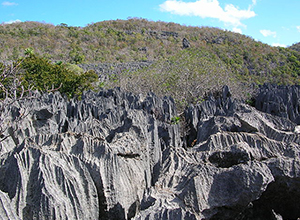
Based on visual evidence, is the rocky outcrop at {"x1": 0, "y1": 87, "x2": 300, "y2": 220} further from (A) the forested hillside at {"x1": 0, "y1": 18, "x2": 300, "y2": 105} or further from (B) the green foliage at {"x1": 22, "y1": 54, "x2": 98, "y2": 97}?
(A) the forested hillside at {"x1": 0, "y1": 18, "x2": 300, "y2": 105}

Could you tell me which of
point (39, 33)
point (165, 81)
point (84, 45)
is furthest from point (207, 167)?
point (39, 33)

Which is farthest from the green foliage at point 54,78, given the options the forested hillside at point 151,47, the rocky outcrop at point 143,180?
the rocky outcrop at point 143,180

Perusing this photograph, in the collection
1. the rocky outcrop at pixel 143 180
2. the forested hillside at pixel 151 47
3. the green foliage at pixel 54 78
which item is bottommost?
the rocky outcrop at pixel 143 180

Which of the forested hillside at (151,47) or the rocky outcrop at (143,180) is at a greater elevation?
the forested hillside at (151,47)

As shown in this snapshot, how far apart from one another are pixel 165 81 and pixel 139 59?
14.4 metres

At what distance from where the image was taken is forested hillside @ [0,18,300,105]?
806 inches

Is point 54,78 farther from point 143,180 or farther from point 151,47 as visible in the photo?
point 151,47

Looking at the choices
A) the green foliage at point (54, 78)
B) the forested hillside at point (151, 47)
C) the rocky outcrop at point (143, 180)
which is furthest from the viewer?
the forested hillside at point (151, 47)

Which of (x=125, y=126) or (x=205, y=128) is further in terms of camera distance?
(x=205, y=128)

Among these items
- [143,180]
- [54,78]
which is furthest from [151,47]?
[143,180]

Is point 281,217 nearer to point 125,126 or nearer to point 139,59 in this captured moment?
point 125,126

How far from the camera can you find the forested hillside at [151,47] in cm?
2047

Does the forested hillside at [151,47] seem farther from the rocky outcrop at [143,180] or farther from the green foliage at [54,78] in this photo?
the rocky outcrop at [143,180]

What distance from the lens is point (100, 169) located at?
192cm
